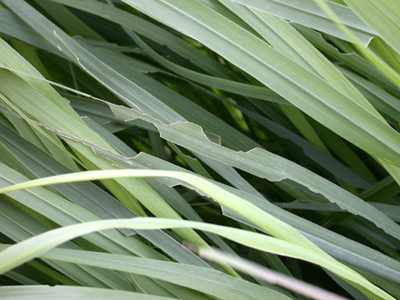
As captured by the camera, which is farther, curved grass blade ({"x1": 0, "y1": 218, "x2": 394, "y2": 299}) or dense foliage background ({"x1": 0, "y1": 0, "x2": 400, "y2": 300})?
dense foliage background ({"x1": 0, "y1": 0, "x2": 400, "y2": 300})

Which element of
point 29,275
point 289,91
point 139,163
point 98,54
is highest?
point 98,54

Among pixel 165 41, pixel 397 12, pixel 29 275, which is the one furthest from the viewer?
pixel 165 41

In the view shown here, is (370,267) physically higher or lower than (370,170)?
lower

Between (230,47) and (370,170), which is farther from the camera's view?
(370,170)

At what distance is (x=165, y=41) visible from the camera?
2.13 feet

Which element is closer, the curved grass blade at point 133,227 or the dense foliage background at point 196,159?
the curved grass blade at point 133,227

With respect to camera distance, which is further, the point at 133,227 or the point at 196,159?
the point at 196,159

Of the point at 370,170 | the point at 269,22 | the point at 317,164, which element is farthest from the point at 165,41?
the point at 370,170

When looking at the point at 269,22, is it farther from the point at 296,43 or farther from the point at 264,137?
the point at 264,137

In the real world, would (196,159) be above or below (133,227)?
above

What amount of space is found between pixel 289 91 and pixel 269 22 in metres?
0.09

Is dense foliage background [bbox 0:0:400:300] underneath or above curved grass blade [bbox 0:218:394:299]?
above

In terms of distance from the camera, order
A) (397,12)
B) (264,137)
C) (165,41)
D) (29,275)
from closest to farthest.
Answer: (397,12) → (29,275) → (165,41) → (264,137)

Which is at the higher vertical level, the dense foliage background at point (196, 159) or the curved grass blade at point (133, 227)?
the dense foliage background at point (196, 159)
